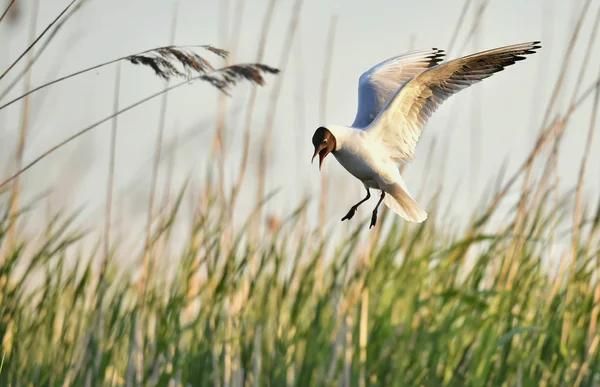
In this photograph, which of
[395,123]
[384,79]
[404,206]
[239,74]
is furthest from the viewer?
[384,79]

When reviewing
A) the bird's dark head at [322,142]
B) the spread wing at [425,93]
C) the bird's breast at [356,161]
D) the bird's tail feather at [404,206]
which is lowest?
the bird's tail feather at [404,206]

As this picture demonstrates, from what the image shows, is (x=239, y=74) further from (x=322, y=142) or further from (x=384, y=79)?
(x=384, y=79)

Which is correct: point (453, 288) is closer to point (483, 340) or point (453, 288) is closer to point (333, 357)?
point (483, 340)

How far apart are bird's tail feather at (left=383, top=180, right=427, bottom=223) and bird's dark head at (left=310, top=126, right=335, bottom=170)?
51cm

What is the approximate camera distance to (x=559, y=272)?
343cm

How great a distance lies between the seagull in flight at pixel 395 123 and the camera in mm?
2258

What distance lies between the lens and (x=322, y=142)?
2107 mm

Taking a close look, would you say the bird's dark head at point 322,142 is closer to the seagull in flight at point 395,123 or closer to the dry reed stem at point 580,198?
the seagull in flight at point 395,123

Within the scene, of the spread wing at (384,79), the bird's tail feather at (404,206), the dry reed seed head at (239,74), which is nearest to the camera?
the dry reed seed head at (239,74)

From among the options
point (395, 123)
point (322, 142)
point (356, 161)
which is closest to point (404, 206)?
point (395, 123)

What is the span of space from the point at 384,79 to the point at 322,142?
4.03 feet

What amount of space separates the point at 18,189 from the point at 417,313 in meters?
1.54

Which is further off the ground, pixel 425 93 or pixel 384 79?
pixel 384 79

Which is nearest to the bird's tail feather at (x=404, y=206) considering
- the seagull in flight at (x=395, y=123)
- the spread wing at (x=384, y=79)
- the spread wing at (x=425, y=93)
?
the seagull in flight at (x=395, y=123)
